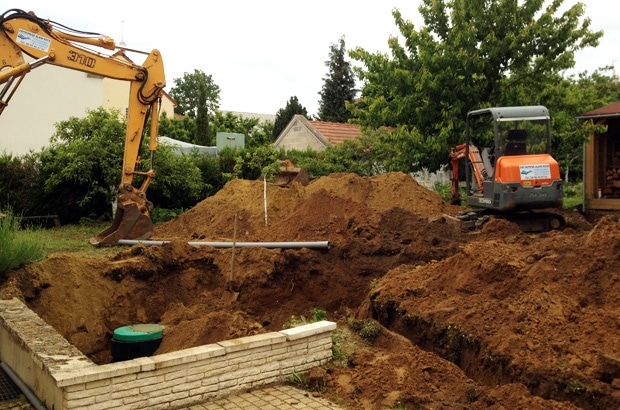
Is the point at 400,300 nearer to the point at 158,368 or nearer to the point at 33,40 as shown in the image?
the point at 158,368

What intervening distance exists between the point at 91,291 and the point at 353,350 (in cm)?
450

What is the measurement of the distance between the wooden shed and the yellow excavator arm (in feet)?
43.4

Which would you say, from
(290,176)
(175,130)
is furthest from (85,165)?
(175,130)

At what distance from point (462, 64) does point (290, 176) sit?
20.2 feet

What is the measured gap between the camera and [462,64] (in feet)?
57.6

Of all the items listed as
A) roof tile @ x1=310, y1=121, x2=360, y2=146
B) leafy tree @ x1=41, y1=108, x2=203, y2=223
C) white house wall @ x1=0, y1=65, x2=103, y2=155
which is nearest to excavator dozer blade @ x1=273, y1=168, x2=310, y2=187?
leafy tree @ x1=41, y1=108, x2=203, y2=223

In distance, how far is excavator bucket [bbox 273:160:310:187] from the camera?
758 inches

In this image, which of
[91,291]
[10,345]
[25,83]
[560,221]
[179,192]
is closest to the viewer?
[10,345]

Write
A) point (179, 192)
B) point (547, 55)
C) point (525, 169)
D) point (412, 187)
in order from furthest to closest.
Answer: point (179, 192), point (547, 55), point (412, 187), point (525, 169)

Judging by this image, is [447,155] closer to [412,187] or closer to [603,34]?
[412,187]

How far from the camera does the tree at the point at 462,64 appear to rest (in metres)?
17.6

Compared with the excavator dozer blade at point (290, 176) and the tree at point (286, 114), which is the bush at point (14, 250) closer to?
the excavator dozer blade at point (290, 176)

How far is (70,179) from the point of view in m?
17.6

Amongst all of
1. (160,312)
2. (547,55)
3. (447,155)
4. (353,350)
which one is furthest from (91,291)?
(547,55)
